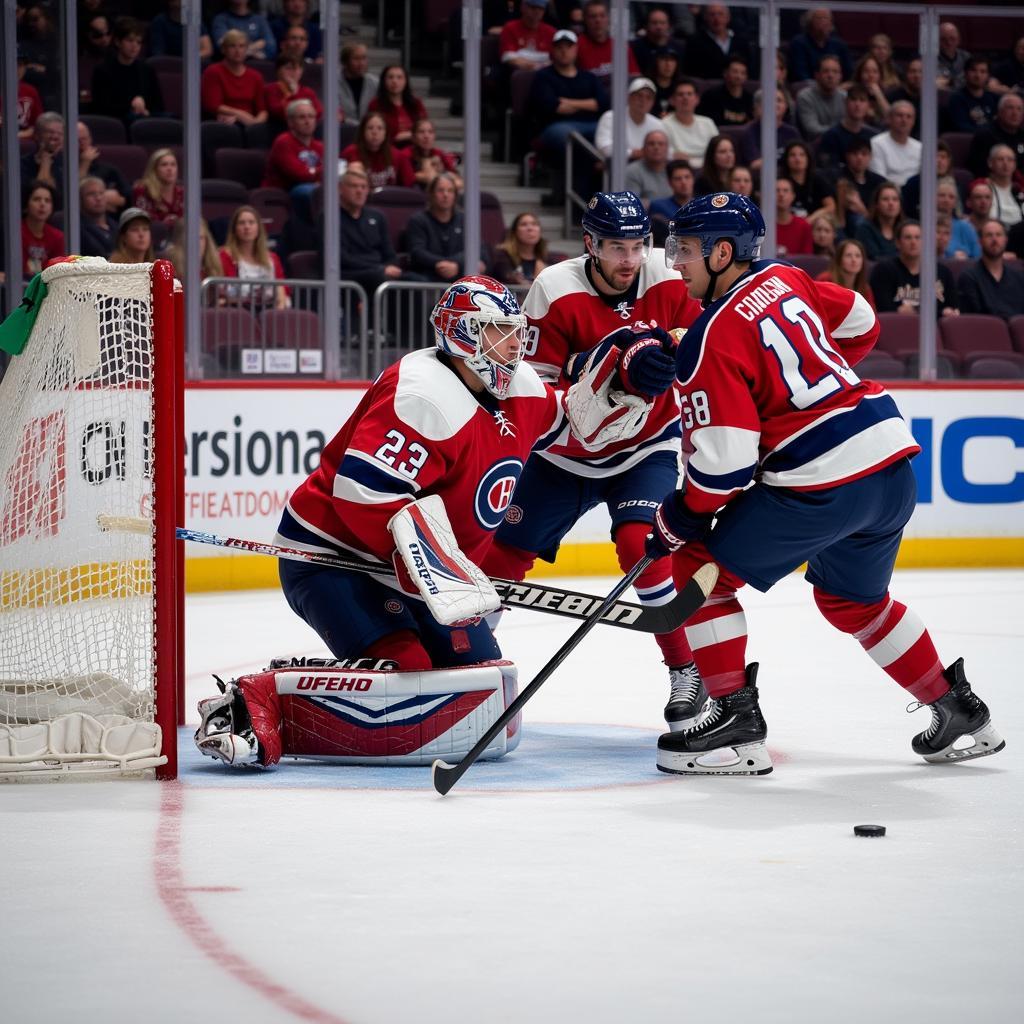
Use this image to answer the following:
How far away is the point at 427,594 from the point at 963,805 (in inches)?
40.2

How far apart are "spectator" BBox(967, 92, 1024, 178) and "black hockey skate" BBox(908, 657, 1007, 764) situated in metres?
5.26

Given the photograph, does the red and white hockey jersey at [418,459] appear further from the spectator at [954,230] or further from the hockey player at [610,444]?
the spectator at [954,230]

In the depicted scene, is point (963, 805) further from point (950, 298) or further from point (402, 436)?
point (950, 298)

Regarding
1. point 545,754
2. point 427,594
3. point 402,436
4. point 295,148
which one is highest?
point 295,148

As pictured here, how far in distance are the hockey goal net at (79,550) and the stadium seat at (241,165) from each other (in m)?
3.04

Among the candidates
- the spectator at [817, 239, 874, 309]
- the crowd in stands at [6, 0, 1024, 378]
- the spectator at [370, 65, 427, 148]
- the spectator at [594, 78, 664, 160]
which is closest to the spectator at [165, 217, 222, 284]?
the crowd in stands at [6, 0, 1024, 378]

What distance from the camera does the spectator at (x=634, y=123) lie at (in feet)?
24.7

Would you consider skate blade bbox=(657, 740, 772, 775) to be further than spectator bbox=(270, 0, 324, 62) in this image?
No

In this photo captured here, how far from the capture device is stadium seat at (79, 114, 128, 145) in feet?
21.7

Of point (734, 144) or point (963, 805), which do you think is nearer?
point (963, 805)

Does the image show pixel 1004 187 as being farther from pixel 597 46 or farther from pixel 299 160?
pixel 299 160

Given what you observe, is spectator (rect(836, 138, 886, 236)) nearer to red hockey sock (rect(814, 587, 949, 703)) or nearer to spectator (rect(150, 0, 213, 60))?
spectator (rect(150, 0, 213, 60))

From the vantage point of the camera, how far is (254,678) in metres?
3.41

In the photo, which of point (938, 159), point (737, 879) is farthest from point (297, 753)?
point (938, 159)
